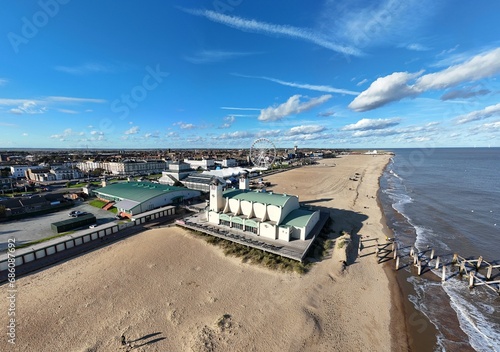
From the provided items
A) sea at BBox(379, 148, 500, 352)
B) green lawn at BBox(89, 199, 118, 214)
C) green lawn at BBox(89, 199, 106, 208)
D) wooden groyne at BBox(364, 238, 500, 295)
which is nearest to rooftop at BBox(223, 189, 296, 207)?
wooden groyne at BBox(364, 238, 500, 295)

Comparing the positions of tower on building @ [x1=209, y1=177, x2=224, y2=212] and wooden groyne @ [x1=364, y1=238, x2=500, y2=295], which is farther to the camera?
tower on building @ [x1=209, y1=177, x2=224, y2=212]

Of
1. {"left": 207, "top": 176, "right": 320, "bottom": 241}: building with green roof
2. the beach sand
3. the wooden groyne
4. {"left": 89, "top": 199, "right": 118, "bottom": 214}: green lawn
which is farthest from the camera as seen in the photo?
{"left": 89, "top": 199, "right": 118, "bottom": 214}: green lawn

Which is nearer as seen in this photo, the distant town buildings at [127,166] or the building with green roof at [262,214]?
the building with green roof at [262,214]

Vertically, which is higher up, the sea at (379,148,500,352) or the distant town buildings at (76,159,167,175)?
the distant town buildings at (76,159,167,175)

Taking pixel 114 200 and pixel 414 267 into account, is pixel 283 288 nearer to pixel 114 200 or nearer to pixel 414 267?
pixel 414 267

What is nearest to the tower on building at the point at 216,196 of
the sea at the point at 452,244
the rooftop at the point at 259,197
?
the rooftop at the point at 259,197

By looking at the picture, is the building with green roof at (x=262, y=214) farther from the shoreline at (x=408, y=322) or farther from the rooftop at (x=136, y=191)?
the rooftop at (x=136, y=191)

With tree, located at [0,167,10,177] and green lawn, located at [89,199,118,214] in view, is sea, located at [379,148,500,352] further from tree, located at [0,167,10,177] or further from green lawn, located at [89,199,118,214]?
tree, located at [0,167,10,177]

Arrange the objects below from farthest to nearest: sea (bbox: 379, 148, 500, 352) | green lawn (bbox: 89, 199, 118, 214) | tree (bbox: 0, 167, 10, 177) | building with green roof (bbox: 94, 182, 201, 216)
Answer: tree (bbox: 0, 167, 10, 177) < green lawn (bbox: 89, 199, 118, 214) < building with green roof (bbox: 94, 182, 201, 216) < sea (bbox: 379, 148, 500, 352)
